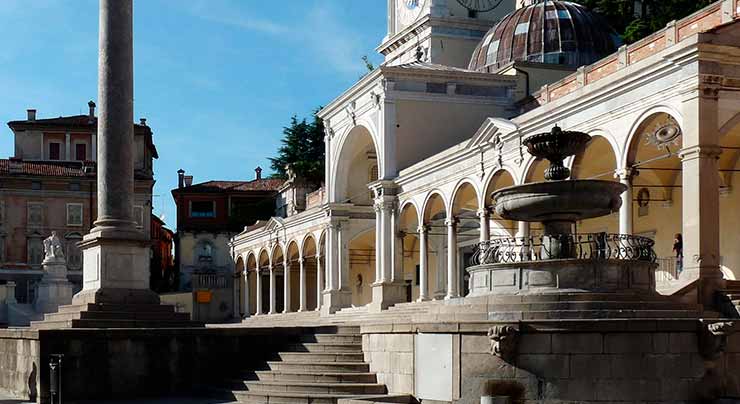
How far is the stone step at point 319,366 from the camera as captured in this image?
1880cm

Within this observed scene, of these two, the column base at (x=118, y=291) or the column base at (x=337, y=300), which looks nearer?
the column base at (x=118, y=291)

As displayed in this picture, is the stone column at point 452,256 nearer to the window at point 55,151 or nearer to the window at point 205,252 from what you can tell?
the window at point 205,252

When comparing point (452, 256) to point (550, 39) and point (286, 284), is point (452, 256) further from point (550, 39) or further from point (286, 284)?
point (286, 284)

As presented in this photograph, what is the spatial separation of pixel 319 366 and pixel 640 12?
3703cm

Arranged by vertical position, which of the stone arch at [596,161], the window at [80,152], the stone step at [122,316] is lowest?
the stone step at [122,316]

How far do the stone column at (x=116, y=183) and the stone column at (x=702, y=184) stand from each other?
10828mm

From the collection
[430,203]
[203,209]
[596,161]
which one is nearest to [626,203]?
[596,161]

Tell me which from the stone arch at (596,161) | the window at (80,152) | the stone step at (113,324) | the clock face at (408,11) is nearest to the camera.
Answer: the stone step at (113,324)

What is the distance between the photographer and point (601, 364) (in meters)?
14.7

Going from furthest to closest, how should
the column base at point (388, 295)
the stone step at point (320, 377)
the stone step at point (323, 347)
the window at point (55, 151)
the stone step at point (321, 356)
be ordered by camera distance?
the window at point (55, 151) < the column base at point (388, 295) < the stone step at point (323, 347) < the stone step at point (321, 356) < the stone step at point (320, 377)

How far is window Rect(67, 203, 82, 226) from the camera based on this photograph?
71.4 metres

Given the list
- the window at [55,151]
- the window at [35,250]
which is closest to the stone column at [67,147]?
the window at [55,151]

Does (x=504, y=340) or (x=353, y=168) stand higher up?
(x=353, y=168)

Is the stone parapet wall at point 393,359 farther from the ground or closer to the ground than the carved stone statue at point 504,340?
closer to the ground
